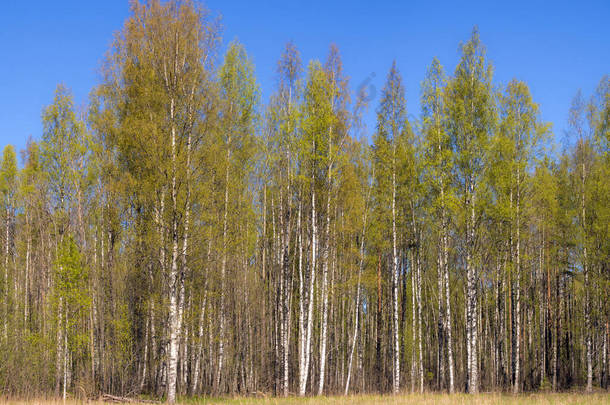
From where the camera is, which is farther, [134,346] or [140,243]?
[134,346]

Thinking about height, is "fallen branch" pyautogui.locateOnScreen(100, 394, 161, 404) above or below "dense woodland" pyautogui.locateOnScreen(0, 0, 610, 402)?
below

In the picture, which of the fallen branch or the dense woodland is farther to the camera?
the dense woodland

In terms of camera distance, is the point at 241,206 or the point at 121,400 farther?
the point at 241,206

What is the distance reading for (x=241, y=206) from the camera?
22.0 m

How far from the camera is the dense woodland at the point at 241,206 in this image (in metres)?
16.5

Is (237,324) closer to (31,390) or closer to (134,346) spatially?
(134,346)

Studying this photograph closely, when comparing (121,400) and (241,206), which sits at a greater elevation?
(241,206)

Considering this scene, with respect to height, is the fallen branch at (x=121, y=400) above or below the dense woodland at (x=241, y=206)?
below

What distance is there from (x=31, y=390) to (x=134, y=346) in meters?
3.80

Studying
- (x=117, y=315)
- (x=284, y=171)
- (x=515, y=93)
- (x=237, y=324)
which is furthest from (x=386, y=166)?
(x=117, y=315)

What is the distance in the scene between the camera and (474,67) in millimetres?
21516

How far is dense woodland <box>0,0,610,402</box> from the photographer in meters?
16.5

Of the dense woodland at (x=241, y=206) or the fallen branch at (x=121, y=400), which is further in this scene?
the dense woodland at (x=241, y=206)

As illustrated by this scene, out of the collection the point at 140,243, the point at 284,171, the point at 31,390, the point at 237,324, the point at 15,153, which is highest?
the point at 15,153
